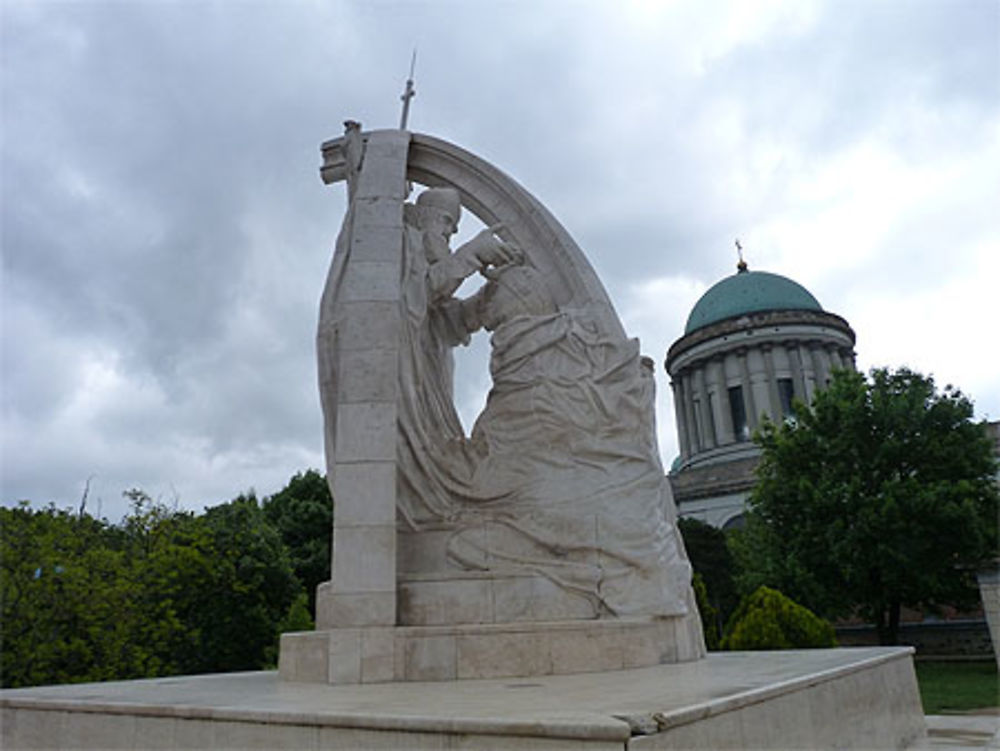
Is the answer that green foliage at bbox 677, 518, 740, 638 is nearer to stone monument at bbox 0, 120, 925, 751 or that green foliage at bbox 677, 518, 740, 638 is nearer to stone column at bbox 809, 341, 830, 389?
stone column at bbox 809, 341, 830, 389

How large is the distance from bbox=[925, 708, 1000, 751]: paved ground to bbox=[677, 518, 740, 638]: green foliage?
73.3ft

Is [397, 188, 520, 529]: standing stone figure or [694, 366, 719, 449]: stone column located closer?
[397, 188, 520, 529]: standing stone figure

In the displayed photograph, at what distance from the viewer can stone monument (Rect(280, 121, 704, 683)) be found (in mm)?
6805

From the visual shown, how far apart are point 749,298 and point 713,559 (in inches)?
622

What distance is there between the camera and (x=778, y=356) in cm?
3847

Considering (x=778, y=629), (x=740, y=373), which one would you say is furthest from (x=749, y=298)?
(x=778, y=629)

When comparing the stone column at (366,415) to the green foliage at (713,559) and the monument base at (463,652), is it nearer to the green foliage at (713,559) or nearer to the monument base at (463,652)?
the monument base at (463,652)

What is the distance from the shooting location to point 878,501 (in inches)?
809

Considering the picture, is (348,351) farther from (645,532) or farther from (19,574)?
(19,574)

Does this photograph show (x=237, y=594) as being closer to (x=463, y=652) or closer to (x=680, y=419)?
(x=463, y=652)

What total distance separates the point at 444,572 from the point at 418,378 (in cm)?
223

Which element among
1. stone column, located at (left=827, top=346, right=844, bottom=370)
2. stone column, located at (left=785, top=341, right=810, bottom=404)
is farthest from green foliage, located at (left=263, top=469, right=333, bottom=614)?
stone column, located at (left=827, top=346, right=844, bottom=370)

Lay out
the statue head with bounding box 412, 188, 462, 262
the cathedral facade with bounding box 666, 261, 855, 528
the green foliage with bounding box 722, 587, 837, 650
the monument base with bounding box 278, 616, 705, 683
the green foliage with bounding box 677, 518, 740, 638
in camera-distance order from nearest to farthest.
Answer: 1. the monument base with bounding box 278, 616, 705, 683
2. the statue head with bounding box 412, 188, 462, 262
3. the green foliage with bounding box 722, 587, 837, 650
4. the green foliage with bounding box 677, 518, 740, 638
5. the cathedral facade with bounding box 666, 261, 855, 528

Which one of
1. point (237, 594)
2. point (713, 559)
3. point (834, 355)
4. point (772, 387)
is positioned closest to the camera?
point (237, 594)
